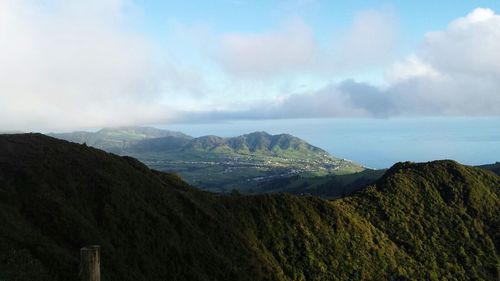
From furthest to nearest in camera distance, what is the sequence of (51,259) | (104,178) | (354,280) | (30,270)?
(354,280), (104,178), (51,259), (30,270)

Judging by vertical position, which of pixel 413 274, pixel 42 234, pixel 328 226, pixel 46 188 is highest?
pixel 46 188

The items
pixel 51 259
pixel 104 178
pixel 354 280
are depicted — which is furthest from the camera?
pixel 354 280

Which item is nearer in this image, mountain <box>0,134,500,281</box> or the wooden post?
the wooden post

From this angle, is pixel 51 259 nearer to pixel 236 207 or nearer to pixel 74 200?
pixel 74 200

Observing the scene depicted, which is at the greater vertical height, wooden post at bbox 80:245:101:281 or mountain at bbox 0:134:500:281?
wooden post at bbox 80:245:101:281

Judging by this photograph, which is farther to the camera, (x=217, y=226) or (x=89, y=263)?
(x=217, y=226)

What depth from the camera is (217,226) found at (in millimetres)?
55438

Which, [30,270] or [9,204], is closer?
[30,270]

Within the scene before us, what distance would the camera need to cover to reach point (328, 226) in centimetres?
6800

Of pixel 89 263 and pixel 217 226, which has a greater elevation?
pixel 89 263

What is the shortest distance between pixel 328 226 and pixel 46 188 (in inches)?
1613

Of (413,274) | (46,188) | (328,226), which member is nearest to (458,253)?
(413,274)

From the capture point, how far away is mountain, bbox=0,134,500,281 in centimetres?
4019

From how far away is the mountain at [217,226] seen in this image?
40188 millimetres
